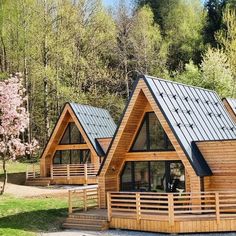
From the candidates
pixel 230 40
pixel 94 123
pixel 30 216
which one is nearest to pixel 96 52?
pixel 230 40

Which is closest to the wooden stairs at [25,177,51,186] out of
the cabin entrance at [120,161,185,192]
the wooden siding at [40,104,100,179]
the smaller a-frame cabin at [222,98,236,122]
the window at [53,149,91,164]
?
the wooden siding at [40,104,100,179]

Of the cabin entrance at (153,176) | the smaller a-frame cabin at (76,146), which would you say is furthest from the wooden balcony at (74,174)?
the cabin entrance at (153,176)

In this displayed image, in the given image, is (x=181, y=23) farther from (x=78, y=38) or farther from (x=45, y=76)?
(x=45, y=76)

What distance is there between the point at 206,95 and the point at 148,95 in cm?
413

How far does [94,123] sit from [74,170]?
3.27m

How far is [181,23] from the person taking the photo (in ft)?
167

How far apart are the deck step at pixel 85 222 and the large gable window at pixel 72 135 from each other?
466 inches

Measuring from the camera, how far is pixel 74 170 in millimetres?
27500

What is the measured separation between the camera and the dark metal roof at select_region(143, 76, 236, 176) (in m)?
15.4

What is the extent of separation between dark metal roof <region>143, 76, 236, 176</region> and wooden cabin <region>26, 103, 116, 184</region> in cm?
980

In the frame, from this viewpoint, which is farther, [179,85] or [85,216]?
[179,85]

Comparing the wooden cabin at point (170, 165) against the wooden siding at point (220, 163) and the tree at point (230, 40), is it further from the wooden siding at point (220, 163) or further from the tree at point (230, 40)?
the tree at point (230, 40)

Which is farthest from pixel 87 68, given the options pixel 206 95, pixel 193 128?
pixel 193 128

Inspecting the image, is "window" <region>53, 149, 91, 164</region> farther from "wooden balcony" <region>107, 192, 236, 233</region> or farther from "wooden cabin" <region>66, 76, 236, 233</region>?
"wooden balcony" <region>107, 192, 236, 233</region>
